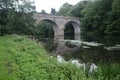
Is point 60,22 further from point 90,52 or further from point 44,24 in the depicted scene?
point 90,52

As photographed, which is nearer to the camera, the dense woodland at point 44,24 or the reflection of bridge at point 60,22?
the dense woodland at point 44,24

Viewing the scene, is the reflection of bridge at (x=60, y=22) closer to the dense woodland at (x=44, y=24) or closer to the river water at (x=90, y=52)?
the dense woodland at (x=44, y=24)

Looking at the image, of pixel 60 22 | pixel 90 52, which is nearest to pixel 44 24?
pixel 60 22

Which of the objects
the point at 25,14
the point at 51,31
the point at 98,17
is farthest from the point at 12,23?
the point at 51,31

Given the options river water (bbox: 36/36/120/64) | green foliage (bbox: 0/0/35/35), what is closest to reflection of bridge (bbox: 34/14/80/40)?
green foliage (bbox: 0/0/35/35)

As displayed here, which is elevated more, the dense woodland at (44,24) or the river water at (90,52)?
the dense woodland at (44,24)

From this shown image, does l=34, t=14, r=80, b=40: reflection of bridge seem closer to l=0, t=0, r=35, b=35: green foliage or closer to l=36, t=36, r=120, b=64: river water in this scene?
l=0, t=0, r=35, b=35: green foliage

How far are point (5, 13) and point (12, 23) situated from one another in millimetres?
1672

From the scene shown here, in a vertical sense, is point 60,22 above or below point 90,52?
above

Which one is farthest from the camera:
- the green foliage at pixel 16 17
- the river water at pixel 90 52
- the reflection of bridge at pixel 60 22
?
the reflection of bridge at pixel 60 22

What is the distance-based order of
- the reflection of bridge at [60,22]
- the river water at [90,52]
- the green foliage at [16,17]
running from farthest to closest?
1. the reflection of bridge at [60,22]
2. the green foliage at [16,17]
3. the river water at [90,52]

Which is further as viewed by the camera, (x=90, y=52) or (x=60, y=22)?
(x=60, y=22)

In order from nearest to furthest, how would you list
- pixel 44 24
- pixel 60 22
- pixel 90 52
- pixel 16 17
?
1. pixel 90 52
2. pixel 16 17
3. pixel 60 22
4. pixel 44 24

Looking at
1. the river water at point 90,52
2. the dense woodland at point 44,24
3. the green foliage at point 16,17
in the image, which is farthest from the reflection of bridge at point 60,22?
the river water at point 90,52
